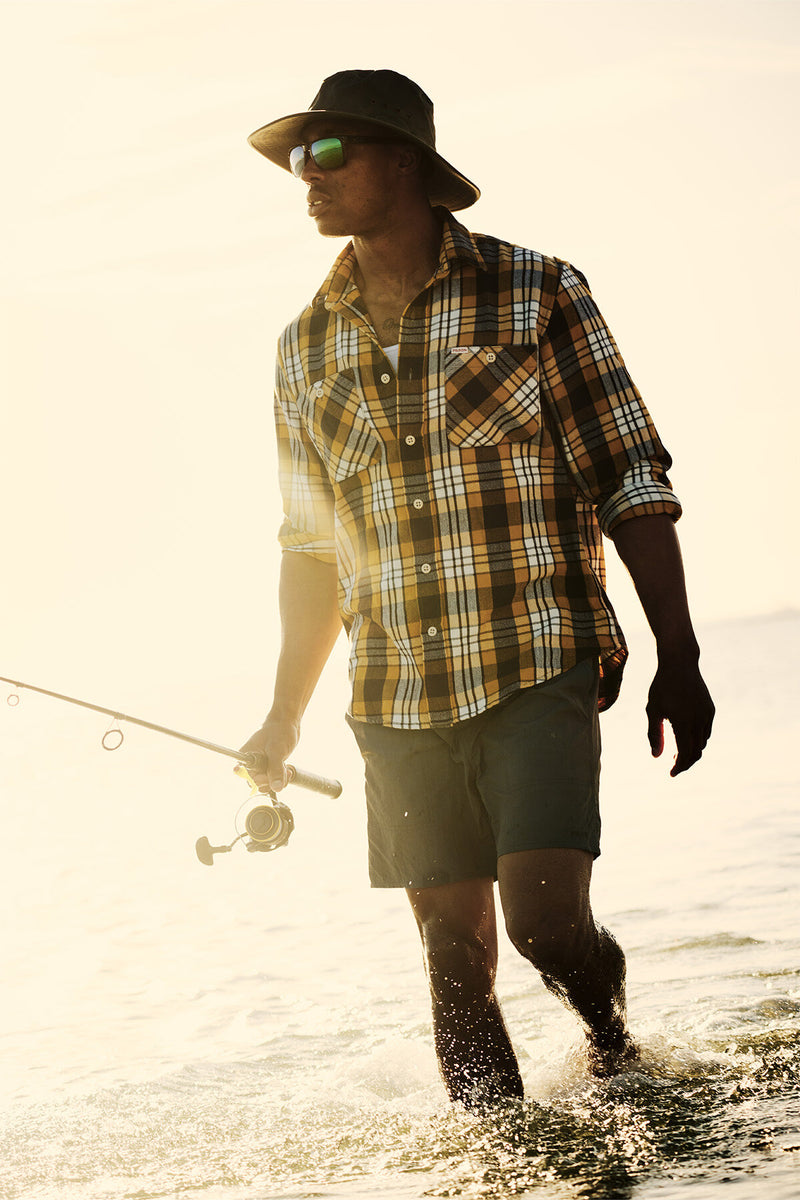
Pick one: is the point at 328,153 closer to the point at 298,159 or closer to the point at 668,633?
the point at 298,159

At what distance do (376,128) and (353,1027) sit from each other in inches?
125

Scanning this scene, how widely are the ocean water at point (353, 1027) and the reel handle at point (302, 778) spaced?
90cm

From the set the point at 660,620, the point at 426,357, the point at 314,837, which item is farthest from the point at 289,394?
the point at 314,837

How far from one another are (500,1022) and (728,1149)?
1.92 feet

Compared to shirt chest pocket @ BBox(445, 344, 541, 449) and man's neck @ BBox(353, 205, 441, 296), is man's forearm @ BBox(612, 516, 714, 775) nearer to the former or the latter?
shirt chest pocket @ BBox(445, 344, 541, 449)

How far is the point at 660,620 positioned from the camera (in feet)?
9.58

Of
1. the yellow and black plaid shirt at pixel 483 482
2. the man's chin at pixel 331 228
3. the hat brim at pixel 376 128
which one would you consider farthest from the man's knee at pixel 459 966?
the hat brim at pixel 376 128

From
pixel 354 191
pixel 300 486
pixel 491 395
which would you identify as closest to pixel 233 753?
pixel 300 486

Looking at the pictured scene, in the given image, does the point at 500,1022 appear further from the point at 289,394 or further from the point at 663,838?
the point at 663,838

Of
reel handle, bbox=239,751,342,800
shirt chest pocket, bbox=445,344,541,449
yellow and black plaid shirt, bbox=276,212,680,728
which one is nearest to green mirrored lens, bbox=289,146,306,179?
yellow and black plaid shirt, bbox=276,212,680,728

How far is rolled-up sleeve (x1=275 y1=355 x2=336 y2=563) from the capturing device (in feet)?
11.4

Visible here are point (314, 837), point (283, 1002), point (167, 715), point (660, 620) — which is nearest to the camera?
point (660, 620)

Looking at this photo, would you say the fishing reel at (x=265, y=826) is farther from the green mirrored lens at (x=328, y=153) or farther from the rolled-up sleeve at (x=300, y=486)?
the green mirrored lens at (x=328, y=153)

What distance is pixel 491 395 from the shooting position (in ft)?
9.89
